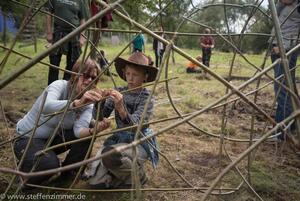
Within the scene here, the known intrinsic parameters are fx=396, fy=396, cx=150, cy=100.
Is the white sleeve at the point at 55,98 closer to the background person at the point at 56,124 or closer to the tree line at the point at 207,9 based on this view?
the background person at the point at 56,124

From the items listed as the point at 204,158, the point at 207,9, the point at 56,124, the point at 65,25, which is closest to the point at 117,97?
the point at 56,124

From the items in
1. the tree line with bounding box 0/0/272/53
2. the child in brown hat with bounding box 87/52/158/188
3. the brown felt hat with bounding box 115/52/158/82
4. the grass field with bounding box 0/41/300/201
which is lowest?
the grass field with bounding box 0/41/300/201

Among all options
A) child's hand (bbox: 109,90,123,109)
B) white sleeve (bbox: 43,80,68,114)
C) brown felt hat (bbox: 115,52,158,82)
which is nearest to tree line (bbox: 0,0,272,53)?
brown felt hat (bbox: 115,52,158,82)

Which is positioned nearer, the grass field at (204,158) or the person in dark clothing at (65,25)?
the grass field at (204,158)

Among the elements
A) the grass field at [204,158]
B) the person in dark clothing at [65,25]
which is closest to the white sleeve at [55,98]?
the grass field at [204,158]

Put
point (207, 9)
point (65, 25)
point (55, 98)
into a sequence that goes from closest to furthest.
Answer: point (55, 98)
point (65, 25)
point (207, 9)

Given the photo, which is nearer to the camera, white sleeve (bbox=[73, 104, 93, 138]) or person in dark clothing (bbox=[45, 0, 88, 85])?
white sleeve (bbox=[73, 104, 93, 138])

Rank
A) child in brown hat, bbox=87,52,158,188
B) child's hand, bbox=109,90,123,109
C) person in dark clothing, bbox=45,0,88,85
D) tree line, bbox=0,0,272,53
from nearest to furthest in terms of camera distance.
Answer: tree line, bbox=0,0,272,53 → child's hand, bbox=109,90,123,109 → child in brown hat, bbox=87,52,158,188 → person in dark clothing, bbox=45,0,88,85

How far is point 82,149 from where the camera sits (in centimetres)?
239

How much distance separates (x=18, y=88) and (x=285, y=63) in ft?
17.3

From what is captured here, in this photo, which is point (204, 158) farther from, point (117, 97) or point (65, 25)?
point (65, 25)

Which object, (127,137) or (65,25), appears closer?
(127,137)

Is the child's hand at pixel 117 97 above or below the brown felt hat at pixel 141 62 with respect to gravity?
below

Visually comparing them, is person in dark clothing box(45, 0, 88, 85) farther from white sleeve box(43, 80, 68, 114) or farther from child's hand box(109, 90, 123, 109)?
child's hand box(109, 90, 123, 109)
